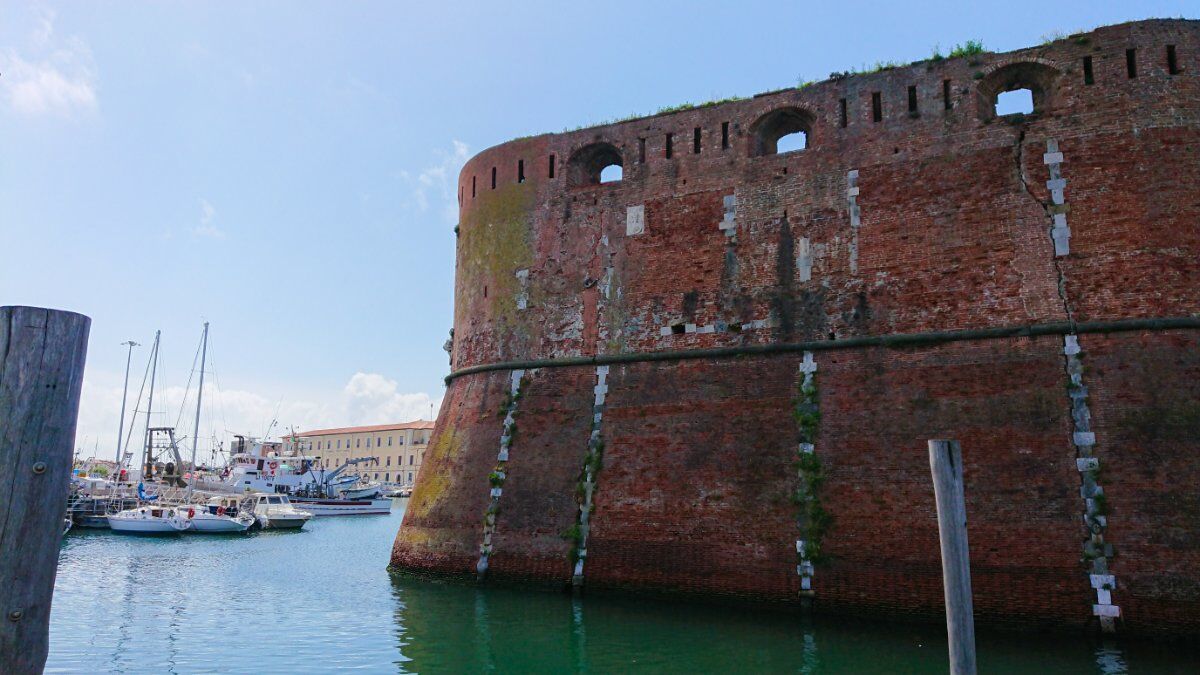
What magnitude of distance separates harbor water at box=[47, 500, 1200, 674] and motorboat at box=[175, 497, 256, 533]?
63.9ft

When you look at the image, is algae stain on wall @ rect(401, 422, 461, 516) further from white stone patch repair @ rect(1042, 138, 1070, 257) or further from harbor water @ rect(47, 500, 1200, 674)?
white stone patch repair @ rect(1042, 138, 1070, 257)

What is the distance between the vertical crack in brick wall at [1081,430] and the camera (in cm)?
1314

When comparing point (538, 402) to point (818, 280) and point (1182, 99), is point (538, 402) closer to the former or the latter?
point (818, 280)

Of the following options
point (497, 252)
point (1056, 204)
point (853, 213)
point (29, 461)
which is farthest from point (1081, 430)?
point (29, 461)

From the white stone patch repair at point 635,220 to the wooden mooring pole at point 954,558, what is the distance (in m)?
12.1

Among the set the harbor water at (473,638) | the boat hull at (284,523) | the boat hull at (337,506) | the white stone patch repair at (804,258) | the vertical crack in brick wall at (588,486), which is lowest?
the harbor water at (473,638)

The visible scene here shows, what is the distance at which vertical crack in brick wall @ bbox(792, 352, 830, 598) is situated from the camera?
603 inches

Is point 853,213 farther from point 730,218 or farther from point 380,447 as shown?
point 380,447

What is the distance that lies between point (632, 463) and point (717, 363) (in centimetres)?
283

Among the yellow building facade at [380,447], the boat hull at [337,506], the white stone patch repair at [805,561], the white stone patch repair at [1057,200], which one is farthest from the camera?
the yellow building facade at [380,447]

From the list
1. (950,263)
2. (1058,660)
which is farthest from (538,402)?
(1058,660)

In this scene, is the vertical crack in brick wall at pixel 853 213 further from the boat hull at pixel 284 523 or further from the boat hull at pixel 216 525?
the boat hull at pixel 284 523

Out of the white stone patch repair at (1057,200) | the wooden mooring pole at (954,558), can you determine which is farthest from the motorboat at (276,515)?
the wooden mooring pole at (954,558)

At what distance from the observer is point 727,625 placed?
14578 millimetres
